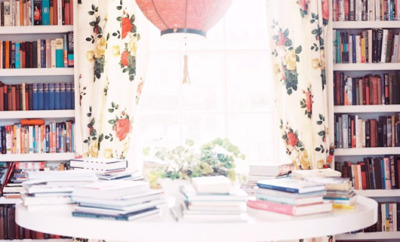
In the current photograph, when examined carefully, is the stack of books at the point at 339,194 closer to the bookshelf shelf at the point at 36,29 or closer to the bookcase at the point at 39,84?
the bookcase at the point at 39,84

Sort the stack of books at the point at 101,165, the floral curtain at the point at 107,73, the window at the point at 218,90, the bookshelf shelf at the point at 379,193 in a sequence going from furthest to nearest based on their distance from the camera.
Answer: the window at the point at 218,90 < the bookshelf shelf at the point at 379,193 < the floral curtain at the point at 107,73 < the stack of books at the point at 101,165

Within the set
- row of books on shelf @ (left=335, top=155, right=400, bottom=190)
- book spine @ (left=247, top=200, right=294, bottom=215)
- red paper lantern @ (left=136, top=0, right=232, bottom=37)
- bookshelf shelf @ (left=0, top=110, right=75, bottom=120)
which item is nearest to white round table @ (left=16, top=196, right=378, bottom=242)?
book spine @ (left=247, top=200, right=294, bottom=215)

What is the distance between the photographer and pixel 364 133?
11.0 ft

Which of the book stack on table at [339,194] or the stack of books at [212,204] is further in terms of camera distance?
the book stack on table at [339,194]

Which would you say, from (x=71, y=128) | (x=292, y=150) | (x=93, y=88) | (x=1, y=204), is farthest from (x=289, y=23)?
(x=1, y=204)

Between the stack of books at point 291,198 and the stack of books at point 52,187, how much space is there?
1.99ft

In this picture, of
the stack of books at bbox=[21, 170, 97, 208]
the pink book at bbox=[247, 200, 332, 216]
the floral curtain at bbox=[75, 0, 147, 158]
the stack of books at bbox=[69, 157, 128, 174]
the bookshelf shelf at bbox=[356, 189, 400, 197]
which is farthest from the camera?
the bookshelf shelf at bbox=[356, 189, 400, 197]

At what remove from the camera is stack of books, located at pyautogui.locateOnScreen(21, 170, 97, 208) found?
1.73m

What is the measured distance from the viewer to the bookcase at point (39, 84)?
3213 millimetres

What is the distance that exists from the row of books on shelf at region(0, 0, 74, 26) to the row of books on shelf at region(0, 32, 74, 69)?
11 centimetres

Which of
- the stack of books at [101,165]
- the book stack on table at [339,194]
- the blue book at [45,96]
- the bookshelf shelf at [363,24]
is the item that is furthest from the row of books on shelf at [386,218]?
the blue book at [45,96]

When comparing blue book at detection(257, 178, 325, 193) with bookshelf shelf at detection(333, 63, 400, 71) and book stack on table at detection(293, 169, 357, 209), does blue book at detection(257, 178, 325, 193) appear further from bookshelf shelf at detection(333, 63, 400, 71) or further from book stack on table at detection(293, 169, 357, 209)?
bookshelf shelf at detection(333, 63, 400, 71)

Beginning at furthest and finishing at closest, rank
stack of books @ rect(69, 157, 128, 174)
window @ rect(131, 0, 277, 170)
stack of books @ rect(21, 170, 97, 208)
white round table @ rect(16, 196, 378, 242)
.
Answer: window @ rect(131, 0, 277, 170), stack of books @ rect(69, 157, 128, 174), stack of books @ rect(21, 170, 97, 208), white round table @ rect(16, 196, 378, 242)

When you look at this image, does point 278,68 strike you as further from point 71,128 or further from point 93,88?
point 71,128
